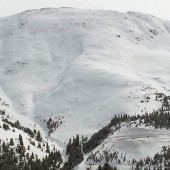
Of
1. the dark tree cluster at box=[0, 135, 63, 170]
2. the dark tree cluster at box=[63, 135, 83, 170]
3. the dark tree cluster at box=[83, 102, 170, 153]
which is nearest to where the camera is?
the dark tree cluster at box=[0, 135, 63, 170]

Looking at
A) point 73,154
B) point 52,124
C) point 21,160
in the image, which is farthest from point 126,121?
point 52,124

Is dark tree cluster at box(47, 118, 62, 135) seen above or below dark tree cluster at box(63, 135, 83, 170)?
above

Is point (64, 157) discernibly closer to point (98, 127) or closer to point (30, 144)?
point (30, 144)

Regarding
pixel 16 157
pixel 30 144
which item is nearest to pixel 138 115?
pixel 30 144

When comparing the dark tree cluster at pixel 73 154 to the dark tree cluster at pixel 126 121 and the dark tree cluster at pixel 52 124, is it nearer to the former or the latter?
the dark tree cluster at pixel 126 121

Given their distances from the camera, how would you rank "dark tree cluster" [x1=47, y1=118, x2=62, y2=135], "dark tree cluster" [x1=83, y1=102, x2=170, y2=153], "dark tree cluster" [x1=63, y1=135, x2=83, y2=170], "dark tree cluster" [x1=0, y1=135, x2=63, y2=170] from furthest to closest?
1. "dark tree cluster" [x1=47, y1=118, x2=62, y2=135]
2. "dark tree cluster" [x1=83, y1=102, x2=170, y2=153]
3. "dark tree cluster" [x1=63, y1=135, x2=83, y2=170]
4. "dark tree cluster" [x1=0, y1=135, x2=63, y2=170]

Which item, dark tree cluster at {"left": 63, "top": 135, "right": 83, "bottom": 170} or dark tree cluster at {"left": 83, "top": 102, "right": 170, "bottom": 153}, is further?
dark tree cluster at {"left": 83, "top": 102, "right": 170, "bottom": 153}

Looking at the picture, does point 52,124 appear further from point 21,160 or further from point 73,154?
point 21,160

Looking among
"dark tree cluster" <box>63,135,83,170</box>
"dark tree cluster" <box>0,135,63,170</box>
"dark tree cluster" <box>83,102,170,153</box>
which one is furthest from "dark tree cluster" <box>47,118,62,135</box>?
"dark tree cluster" <box>0,135,63,170</box>

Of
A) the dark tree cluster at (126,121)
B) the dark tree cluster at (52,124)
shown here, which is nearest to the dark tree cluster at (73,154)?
the dark tree cluster at (126,121)

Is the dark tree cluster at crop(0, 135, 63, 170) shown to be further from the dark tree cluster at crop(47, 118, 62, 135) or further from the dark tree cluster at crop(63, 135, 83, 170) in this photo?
the dark tree cluster at crop(47, 118, 62, 135)

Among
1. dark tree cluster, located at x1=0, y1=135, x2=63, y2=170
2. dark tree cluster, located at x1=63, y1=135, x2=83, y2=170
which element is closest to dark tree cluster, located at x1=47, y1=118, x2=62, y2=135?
dark tree cluster, located at x1=63, y1=135, x2=83, y2=170
